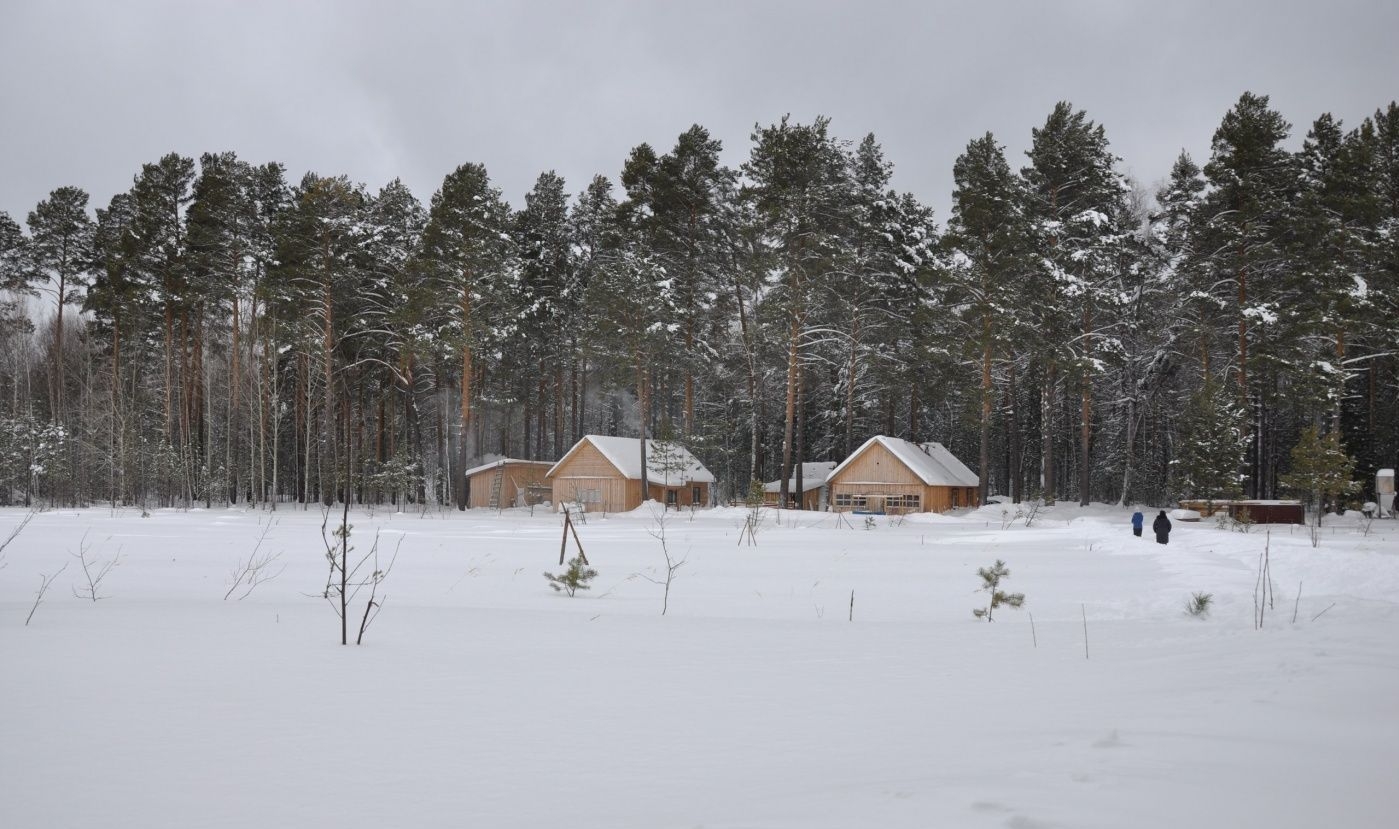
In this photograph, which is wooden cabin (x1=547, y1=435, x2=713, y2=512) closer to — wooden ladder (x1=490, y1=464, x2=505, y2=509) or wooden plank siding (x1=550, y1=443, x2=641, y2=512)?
wooden plank siding (x1=550, y1=443, x2=641, y2=512)

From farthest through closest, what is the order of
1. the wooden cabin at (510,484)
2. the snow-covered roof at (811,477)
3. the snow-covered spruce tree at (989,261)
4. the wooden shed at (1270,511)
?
the snow-covered roof at (811,477) → the wooden cabin at (510,484) → the snow-covered spruce tree at (989,261) → the wooden shed at (1270,511)

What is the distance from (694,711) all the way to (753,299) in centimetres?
3644

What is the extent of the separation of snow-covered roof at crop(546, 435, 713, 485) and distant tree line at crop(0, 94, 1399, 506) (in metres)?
1.82

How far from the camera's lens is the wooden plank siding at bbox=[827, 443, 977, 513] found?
1480 inches

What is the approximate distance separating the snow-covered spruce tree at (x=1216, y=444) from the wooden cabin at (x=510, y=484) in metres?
30.1

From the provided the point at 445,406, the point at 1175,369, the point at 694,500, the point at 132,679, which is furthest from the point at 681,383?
the point at 132,679

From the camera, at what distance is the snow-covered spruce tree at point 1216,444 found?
99.1ft

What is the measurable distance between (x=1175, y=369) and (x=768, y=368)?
2016cm

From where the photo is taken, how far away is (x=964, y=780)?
3055mm

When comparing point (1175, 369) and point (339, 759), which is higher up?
point (1175, 369)

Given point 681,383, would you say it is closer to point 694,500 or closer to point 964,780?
point 694,500

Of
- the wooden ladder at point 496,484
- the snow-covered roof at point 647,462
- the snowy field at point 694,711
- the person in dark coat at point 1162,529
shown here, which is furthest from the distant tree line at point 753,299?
the snowy field at point 694,711

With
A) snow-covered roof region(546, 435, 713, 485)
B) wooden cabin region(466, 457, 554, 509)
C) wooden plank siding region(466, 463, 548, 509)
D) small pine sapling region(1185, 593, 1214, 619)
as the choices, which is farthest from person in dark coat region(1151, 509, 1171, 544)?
wooden plank siding region(466, 463, 548, 509)

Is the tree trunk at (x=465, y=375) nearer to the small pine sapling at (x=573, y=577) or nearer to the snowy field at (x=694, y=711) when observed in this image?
the snowy field at (x=694, y=711)
